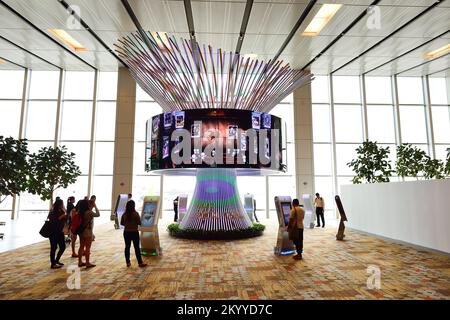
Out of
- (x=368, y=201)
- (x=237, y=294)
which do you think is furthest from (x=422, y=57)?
(x=237, y=294)

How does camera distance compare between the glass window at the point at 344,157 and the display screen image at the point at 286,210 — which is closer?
the display screen image at the point at 286,210

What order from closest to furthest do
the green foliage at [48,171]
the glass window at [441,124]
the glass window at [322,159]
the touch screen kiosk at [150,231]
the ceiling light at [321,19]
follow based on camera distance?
the touch screen kiosk at [150,231]
the green foliage at [48,171]
the ceiling light at [321,19]
the glass window at [322,159]
the glass window at [441,124]

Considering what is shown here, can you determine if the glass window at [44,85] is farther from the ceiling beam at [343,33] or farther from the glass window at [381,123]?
the glass window at [381,123]

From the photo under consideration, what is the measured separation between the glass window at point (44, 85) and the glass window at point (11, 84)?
1.78ft

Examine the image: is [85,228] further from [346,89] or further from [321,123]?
[346,89]

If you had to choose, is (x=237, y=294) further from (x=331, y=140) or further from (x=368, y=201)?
(x=331, y=140)

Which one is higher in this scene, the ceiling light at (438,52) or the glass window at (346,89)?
the ceiling light at (438,52)

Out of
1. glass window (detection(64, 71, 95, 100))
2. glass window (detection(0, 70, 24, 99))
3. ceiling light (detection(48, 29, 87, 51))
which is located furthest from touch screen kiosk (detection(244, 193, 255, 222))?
glass window (detection(0, 70, 24, 99))

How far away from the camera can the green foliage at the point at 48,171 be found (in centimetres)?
823

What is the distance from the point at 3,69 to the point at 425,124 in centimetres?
2372

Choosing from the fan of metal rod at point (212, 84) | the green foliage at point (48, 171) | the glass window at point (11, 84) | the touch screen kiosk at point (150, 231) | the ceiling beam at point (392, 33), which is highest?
the ceiling beam at point (392, 33)

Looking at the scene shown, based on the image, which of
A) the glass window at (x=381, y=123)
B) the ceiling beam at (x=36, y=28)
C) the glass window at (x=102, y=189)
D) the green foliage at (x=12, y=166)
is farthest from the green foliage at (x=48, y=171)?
the glass window at (x=381, y=123)

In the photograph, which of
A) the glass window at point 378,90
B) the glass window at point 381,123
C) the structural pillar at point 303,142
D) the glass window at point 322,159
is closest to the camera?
the structural pillar at point 303,142
